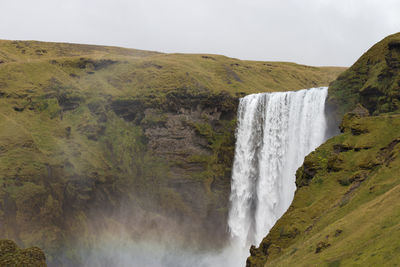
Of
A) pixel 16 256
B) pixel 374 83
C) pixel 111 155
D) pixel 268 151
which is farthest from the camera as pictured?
pixel 111 155

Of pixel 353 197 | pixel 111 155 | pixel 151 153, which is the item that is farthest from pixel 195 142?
pixel 353 197

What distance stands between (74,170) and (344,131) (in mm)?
32852

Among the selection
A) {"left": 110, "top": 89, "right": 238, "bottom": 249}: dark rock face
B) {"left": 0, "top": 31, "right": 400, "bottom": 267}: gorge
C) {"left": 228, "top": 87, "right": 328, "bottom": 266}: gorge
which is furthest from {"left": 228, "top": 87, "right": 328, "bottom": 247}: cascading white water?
{"left": 110, "top": 89, "right": 238, "bottom": 249}: dark rock face

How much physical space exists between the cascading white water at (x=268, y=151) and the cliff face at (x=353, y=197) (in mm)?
7926

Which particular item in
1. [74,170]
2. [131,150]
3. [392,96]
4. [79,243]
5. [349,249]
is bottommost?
[349,249]

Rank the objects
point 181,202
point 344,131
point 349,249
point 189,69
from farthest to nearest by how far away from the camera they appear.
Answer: point 189,69, point 181,202, point 344,131, point 349,249

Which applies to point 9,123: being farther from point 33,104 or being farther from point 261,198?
point 261,198

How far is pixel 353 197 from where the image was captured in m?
18.1

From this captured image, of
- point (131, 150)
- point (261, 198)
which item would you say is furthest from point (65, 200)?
point (261, 198)

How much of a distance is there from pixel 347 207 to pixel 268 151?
26898mm

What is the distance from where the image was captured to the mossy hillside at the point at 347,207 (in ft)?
40.3

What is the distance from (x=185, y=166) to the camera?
5128 centimetres

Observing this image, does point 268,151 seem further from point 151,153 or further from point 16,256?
point 16,256

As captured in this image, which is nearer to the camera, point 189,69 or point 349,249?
point 349,249
